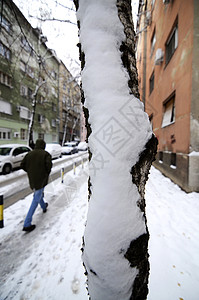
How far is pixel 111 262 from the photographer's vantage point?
2.96 feet

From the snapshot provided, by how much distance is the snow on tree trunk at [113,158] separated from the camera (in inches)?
36.1

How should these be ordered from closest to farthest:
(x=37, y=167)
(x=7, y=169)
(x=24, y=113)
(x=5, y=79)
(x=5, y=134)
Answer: (x=37, y=167)
(x=7, y=169)
(x=5, y=134)
(x=5, y=79)
(x=24, y=113)

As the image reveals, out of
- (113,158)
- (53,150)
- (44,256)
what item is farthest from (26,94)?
(113,158)

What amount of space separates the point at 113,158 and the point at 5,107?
16.9 metres

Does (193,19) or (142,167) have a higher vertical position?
(193,19)

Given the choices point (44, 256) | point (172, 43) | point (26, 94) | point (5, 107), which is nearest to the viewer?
point (44, 256)

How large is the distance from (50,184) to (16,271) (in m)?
4.23

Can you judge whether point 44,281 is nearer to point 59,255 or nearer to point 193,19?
point 59,255

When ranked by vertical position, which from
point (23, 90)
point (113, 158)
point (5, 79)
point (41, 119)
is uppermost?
point (5, 79)

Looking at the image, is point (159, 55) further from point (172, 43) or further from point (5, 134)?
point (5, 134)

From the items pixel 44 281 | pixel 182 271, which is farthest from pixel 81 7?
pixel 182 271

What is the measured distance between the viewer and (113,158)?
97 cm

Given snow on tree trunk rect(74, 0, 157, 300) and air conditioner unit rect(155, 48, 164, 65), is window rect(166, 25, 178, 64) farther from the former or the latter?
snow on tree trunk rect(74, 0, 157, 300)

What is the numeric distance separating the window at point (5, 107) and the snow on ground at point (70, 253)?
44.2 feet
